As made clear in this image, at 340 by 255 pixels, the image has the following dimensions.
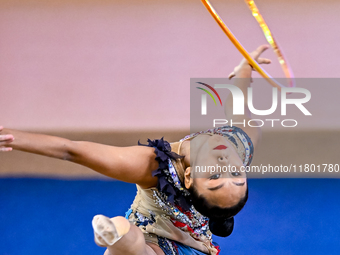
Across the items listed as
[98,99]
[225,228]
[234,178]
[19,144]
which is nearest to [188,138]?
[234,178]

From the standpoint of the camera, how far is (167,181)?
4.39 feet

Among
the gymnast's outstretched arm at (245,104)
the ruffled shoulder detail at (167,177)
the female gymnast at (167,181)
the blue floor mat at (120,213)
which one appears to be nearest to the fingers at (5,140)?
the female gymnast at (167,181)

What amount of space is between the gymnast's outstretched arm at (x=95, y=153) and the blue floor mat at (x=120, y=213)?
83 centimetres

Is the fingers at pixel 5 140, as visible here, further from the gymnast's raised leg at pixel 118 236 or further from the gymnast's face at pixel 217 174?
the gymnast's face at pixel 217 174

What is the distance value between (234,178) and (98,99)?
1859mm

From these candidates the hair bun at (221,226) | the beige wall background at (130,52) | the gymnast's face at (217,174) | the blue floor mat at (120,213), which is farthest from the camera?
the beige wall background at (130,52)

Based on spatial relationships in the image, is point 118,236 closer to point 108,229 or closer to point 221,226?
point 108,229

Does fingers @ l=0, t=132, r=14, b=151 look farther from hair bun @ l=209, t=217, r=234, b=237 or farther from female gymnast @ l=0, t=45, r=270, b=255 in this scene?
hair bun @ l=209, t=217, r=234, b=237

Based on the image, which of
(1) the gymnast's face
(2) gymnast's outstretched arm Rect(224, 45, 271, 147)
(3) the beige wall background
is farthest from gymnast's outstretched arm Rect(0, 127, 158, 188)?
(3) the beige wall background

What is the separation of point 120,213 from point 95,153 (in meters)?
1.13

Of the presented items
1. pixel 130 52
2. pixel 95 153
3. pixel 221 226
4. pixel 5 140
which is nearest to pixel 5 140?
pixel 5 140

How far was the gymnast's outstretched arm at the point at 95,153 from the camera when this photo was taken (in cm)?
110

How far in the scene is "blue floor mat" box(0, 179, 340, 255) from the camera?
2.04 m

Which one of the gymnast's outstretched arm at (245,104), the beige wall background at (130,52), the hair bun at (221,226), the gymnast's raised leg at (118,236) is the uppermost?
the beige wall background at (130,52)
